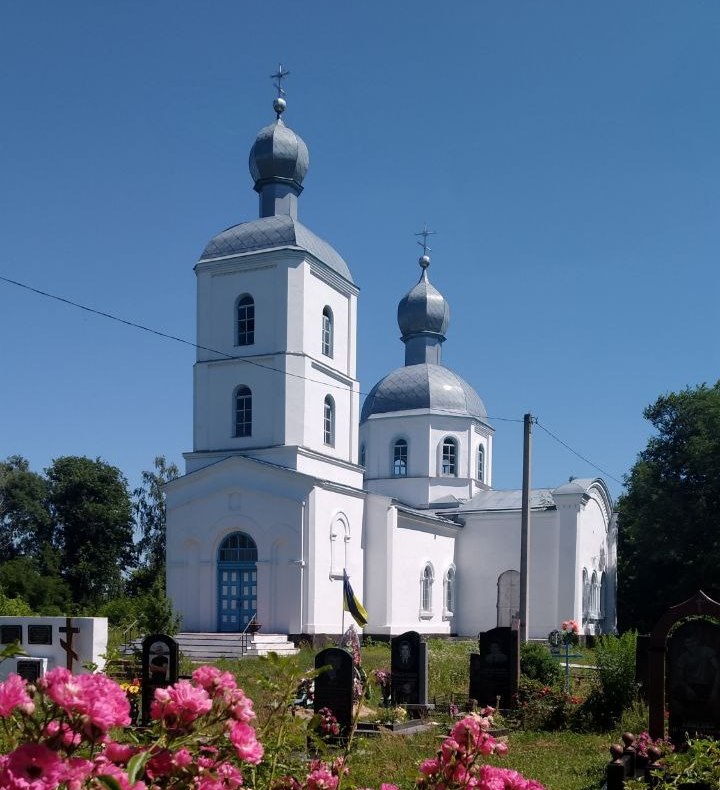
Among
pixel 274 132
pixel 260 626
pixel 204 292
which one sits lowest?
pixel 260 626

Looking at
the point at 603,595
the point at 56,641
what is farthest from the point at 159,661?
the point at 603,595

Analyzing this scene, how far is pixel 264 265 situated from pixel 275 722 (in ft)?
80.0

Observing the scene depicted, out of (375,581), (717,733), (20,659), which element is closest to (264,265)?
(375,581)

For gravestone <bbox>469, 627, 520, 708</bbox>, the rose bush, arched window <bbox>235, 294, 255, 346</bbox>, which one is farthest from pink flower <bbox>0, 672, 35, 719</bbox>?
arched window <bbox>235, 294, 255, 346</bbox>

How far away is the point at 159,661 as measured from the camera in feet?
40.6

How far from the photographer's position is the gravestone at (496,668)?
557 inches

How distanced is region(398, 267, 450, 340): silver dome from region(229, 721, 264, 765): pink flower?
116 ft

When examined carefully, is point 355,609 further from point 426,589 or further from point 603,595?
point 603,595

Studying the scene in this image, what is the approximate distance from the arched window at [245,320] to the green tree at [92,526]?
21228 millimetres

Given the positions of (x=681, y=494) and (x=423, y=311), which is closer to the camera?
(x=681, y=494)

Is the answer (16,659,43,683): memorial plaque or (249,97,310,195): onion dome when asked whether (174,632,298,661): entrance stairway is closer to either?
(16,659,43,683): memorial plaque

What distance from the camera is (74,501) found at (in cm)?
4669

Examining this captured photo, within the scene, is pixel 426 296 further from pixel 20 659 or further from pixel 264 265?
pixel 20 659

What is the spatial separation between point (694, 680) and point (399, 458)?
2635cm
